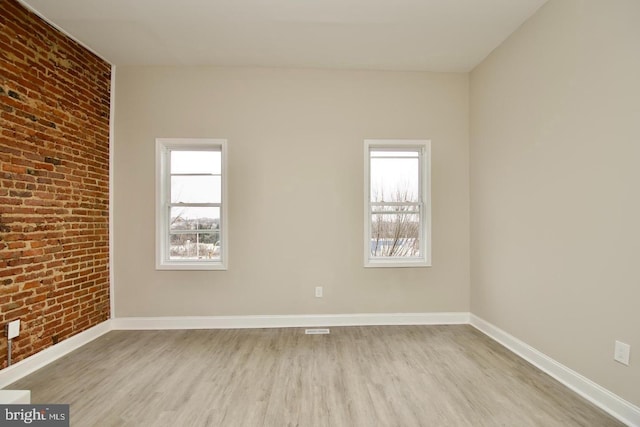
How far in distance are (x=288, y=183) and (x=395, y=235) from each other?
1479mm

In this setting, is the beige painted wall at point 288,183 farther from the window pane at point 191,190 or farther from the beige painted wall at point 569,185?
the beige painted wall at point 569,185

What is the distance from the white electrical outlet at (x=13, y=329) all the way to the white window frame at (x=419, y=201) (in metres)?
3.25

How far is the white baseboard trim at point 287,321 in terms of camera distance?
3.68m

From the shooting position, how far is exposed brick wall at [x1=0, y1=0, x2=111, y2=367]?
250 centimetres

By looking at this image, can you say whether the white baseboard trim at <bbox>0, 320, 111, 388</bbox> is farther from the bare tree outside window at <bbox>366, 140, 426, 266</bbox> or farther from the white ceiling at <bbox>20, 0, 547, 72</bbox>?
the bare tree outside window at <bbox>366, 140, 426, 266</bbox>

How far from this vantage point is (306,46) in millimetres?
3277

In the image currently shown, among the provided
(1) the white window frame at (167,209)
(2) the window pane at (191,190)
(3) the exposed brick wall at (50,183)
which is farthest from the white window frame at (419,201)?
(3) the exposed brick wall at (50,183)

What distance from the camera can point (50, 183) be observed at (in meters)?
2.87

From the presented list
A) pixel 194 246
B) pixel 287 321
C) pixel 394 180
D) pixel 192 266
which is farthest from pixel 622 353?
pixel 194 246

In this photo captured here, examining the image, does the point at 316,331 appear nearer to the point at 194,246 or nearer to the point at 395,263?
the point at 395,263

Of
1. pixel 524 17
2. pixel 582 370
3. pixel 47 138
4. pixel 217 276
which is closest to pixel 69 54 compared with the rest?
pixel 47 138

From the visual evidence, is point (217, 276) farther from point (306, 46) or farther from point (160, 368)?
point (306, 46)

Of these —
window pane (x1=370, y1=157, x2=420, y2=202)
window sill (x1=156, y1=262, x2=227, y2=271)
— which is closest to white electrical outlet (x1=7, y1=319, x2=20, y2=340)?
window sill (x1=156, y1=262, x2=227, y2=271)

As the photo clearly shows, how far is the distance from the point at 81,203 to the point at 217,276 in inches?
62.5
